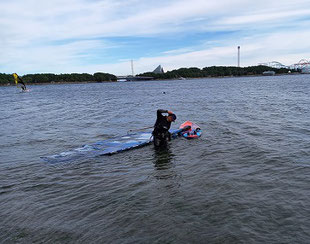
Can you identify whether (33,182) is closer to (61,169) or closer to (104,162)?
(61,169)

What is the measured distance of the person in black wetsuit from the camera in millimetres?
14296

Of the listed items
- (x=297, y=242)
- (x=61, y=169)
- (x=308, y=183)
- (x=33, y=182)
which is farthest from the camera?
(x=61, y=169)

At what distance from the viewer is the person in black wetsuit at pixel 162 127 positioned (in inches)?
563

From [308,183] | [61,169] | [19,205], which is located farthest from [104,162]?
[308,183]

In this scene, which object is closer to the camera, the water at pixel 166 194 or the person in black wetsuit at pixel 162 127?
the water at pixel 166 194

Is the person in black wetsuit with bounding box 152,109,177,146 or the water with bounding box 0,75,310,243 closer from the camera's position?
the water with bounding box 0,75,310,243

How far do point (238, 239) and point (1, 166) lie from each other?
37.6ft

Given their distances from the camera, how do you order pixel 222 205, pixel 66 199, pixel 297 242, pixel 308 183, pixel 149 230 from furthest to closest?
pixel 308 183 → pixel 66 199 → pixel 222 205 → pixel 149 230 → pixel 297 242

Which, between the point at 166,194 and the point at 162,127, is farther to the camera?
the point at 162,127

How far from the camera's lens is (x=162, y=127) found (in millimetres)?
14523

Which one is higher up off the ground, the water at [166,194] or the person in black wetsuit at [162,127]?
the person in black wetsuit at [162,127]

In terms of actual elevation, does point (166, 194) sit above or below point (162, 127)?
below

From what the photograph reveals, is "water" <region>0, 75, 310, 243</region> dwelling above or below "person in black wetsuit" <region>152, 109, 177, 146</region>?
below

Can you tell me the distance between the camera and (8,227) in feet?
24.7
